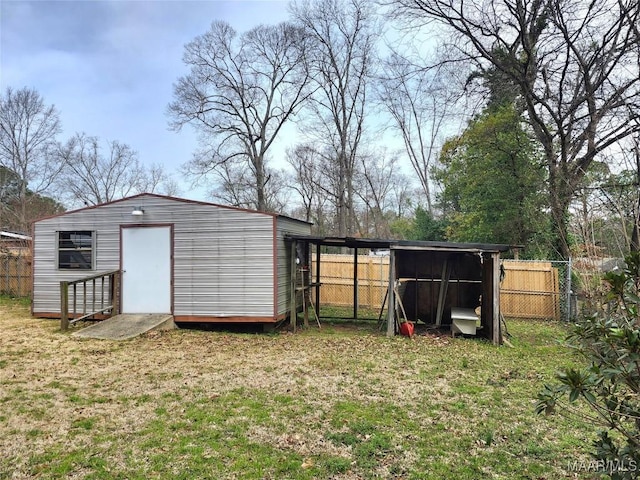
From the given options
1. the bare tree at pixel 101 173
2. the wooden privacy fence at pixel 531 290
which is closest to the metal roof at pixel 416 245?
the wooden privacy fence at pixel 531 290

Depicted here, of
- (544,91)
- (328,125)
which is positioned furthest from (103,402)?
(328,125)

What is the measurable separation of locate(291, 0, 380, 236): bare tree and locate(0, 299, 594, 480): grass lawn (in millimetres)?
14448

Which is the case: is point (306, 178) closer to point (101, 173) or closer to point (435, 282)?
point (101, 173)

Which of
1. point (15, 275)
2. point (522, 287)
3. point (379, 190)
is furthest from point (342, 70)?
point (15, 275)

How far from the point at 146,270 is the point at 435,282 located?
6.61m

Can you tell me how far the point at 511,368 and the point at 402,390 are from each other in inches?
82.6

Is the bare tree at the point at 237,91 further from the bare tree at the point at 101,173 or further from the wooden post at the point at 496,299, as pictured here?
the wooden post at the point at 496,299

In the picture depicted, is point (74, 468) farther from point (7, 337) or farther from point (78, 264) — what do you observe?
point (78, 264)

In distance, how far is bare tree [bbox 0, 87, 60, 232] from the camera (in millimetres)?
21906

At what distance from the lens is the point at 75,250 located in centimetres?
895

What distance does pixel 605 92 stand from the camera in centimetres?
1069

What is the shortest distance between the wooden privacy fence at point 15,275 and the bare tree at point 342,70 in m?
13.1

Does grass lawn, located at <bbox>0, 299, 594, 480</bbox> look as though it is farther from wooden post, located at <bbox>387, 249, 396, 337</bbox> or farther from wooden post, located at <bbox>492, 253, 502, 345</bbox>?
wooden post, located at <bbox>387, 249, 396, 337</bbox>

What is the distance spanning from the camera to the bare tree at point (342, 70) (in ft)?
65.5
